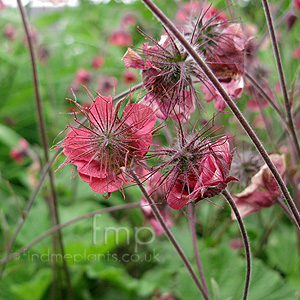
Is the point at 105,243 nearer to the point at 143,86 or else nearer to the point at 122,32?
the point at 143,86

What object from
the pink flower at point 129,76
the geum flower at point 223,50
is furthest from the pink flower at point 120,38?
the geum flower at point 223,50

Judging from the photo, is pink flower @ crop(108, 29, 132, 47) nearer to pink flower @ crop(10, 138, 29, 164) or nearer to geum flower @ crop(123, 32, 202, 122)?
pink flower @ crop(10, 138, 29, 164)

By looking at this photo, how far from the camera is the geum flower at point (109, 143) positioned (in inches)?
Result: 18.1

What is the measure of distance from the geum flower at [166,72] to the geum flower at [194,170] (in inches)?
1.9

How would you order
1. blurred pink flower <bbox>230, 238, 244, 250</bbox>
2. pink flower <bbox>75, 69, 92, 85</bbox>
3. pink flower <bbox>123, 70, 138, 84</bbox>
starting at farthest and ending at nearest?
pink flower <bbox>75, 69, 92, 85</bbox> → pink flower <bbox>123, 70, 138, 84</bbox> → blurred pink flower <bbox>230, 238, 244, 250</bbox>

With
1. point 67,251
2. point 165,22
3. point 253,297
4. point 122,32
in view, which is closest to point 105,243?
point 67,251

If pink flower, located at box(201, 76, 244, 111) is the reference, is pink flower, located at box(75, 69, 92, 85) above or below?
above

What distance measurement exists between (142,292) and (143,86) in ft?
2.21

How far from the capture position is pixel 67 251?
1.10m

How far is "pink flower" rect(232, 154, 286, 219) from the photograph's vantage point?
0.57m

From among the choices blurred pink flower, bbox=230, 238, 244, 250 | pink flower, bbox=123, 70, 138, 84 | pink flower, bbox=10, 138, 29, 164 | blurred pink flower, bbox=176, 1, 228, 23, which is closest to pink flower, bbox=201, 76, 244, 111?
blurred pink flower, bbox=176, 1, 228, 23

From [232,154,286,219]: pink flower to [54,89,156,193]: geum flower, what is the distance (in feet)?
0.69

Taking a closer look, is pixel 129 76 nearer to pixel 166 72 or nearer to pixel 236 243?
pixel 236 243

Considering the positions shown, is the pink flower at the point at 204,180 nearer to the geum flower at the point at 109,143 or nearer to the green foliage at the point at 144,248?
the geum flower at the point at 109,143
